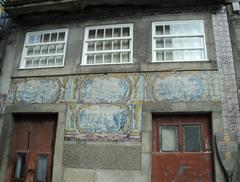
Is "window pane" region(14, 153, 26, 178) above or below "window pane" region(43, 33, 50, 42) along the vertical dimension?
below

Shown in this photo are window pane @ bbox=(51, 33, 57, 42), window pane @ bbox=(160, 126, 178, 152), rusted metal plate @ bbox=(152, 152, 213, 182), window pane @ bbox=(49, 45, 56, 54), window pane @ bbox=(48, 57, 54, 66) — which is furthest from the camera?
window pane @ bbox=(51, 33, 57, 42)

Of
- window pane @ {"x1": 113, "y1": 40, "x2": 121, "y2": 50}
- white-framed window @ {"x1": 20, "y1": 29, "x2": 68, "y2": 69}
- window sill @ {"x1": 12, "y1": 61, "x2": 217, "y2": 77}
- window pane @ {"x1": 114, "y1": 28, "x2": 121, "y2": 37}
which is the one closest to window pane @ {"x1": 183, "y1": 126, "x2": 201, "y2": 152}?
window sill @ {"x1": 12, "y1": 61, "x2": 217, "y2": 77}

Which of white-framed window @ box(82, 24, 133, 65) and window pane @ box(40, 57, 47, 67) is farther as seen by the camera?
window pane @ box(40, 57, 47, 67)

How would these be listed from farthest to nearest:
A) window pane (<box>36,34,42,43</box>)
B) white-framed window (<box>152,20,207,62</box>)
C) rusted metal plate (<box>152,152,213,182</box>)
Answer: window pane (<box>36,34,42,43</box>) < white-framed window (<box>152,20,207,62</box>) < rusted metal plate (<box>152,152,213,182</box>)

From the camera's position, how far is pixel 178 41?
623cm

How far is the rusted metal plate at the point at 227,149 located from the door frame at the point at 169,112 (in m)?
0.12

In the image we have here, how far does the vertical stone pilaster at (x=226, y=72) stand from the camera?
17.5 feet

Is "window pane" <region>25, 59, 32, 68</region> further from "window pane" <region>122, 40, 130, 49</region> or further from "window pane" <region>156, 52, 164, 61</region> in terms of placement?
"window pane" <region>156, 52, 164, 61</region>

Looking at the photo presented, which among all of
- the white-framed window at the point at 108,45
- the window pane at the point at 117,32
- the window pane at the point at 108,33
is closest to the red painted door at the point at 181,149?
the white-framed window at the point at 108,45

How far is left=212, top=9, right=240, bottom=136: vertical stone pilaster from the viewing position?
5.33 meters

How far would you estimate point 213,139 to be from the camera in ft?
17.3

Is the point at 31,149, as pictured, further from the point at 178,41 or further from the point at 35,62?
the point at 178,41

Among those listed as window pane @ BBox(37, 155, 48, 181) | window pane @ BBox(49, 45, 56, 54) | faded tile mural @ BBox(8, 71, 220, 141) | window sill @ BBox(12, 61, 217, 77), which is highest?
window pane @ BBox(49, 45, 56, 54)

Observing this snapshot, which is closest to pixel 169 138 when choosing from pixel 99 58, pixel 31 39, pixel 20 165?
pixel 99 58
